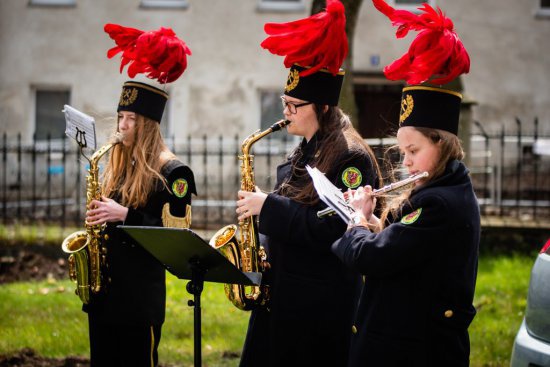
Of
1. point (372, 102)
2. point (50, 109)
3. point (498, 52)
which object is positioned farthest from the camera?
point (50, 109)

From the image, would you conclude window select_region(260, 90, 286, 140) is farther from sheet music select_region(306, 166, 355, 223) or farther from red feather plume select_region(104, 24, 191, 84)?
sheet music select_region(306, 166, 355, 223)

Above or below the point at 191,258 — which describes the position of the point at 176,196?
above

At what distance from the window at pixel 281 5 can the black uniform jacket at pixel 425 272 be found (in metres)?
14.1

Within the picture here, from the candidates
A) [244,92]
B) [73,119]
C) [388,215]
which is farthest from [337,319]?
[244,92]

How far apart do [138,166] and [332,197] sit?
1.64 metres

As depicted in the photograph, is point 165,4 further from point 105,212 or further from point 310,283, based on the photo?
point 310,283

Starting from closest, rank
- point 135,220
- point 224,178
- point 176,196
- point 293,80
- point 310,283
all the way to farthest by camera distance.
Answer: point 310,283, point 293,80, point 135,220, point 176,196, point 224,178

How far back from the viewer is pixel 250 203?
171 inches

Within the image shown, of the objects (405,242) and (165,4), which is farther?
(165,4)

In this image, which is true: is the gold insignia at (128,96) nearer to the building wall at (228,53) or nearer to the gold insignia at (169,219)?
the gold insignia at (169,219)

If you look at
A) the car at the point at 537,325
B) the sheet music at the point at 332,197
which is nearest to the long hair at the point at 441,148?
the sheet music at the point at 332,197

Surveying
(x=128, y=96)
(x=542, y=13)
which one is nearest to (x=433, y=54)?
(x=128, y=96)

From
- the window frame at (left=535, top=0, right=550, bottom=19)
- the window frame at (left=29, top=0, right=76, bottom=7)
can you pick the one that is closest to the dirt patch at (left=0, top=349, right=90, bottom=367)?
the window frame at (left=29, top=0, right=76, bottom=7)

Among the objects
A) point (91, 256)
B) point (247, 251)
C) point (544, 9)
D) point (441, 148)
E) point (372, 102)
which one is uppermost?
point (544, 9)
